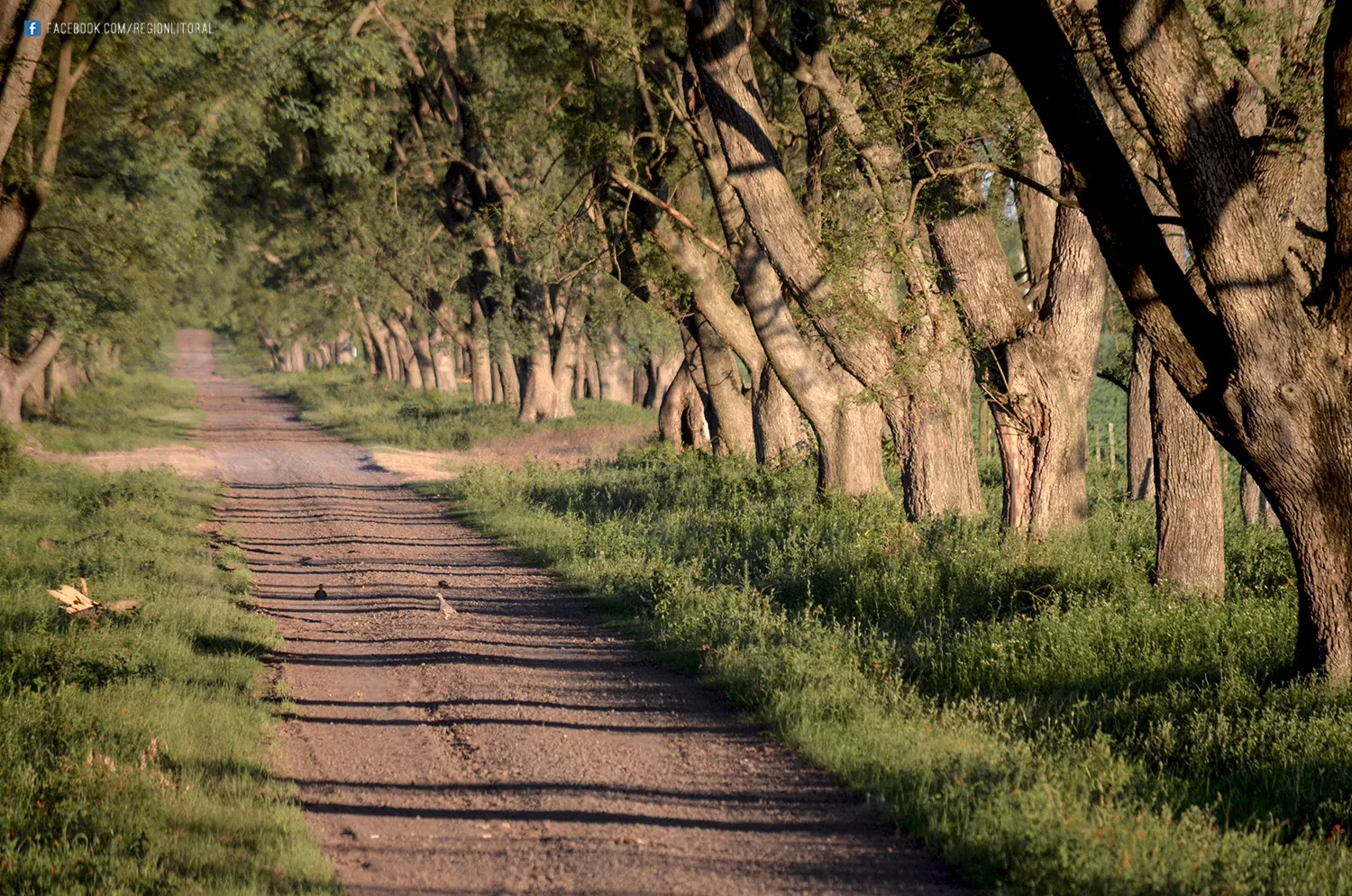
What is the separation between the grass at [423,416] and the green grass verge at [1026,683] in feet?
59.1

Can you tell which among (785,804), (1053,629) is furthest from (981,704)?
(785,804)

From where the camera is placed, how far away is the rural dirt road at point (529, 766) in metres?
5.25

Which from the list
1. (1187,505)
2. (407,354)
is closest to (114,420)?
(407,354)

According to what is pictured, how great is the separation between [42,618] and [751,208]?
8.07 meters

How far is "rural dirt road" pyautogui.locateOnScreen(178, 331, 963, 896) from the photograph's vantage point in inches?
207

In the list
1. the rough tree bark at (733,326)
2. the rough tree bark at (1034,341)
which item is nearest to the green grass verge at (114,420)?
the rough tree bark at (733,326)

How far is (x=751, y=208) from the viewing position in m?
13.4

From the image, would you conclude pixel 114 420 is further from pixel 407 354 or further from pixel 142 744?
pixel 142 744

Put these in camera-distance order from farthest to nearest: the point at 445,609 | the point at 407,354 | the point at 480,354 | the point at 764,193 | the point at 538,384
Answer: the point at 407,354 → the point at 480,354 → the point at 538,384 → the point at 764,193 → the point at 445,609

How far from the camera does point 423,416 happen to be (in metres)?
38.4

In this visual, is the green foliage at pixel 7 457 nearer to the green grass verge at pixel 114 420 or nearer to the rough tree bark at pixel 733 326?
the green grass verge at pixel 114 420

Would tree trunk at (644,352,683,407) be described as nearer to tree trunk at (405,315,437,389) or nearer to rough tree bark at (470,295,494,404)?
rough tree bark at (470,295,494,404)

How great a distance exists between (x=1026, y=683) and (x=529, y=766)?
334 cm

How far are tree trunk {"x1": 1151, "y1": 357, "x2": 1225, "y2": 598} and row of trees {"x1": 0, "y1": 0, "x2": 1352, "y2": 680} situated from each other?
0.03 metres
